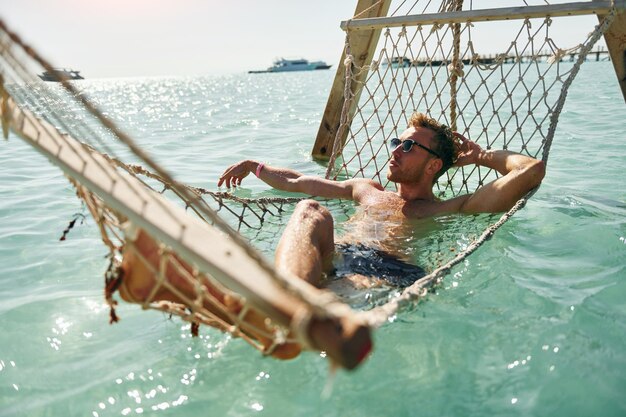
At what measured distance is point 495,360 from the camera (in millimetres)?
2143

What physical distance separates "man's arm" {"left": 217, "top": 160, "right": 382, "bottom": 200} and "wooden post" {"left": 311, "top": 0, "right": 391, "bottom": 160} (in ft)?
4.40

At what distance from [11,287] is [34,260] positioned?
443 mm

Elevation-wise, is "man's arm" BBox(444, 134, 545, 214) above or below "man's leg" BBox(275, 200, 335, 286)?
above

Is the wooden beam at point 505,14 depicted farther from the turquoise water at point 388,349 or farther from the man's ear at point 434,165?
the turquoise water at point 388,349

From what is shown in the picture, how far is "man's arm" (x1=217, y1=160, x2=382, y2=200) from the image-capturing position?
13.0 ft

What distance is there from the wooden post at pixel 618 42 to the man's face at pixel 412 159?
5.12ft

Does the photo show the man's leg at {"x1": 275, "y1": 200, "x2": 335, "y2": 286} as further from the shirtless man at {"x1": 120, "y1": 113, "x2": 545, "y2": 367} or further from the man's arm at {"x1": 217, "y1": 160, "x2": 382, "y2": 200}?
the man's arm at {"x1": 217, "y1": 160, "x2": 382, "y2": 200}

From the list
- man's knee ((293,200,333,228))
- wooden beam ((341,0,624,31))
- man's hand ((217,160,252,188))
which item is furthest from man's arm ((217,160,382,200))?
wooden beam ((341,0,624,31))

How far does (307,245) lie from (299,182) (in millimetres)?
1892

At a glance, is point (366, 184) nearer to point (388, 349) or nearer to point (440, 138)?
point (440, 138)

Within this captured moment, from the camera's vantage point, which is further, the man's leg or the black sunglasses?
the black sunglasses

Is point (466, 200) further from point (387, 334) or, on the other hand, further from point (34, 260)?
point (34, 260)

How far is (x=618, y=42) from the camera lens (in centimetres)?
403

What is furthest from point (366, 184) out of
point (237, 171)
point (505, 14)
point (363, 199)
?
point (505, 14)
